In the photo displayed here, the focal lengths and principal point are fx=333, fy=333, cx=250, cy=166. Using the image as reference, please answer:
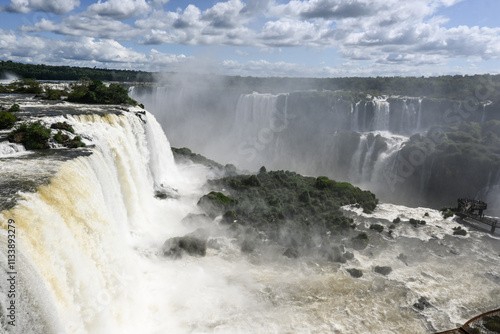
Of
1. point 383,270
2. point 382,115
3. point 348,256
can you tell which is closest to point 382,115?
point 382,115

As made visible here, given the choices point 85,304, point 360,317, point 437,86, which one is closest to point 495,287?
point 360,317

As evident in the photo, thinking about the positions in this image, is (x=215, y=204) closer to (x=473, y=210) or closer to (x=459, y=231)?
(x=459, y=231)

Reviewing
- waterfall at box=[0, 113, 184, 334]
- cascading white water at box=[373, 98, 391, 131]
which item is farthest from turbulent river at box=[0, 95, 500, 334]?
cascading white water at box=[373, 98, 391, 131]

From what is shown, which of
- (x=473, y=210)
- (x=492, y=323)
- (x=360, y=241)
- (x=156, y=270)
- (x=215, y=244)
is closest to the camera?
(x=492, y=323)

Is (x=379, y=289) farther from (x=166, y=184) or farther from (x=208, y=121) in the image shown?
(x=208, y=121)

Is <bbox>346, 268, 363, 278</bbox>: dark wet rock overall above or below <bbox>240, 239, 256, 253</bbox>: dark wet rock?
below

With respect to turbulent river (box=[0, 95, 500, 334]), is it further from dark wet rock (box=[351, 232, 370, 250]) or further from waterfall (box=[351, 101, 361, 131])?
waterfall (box=[351, 101, 361, 131])

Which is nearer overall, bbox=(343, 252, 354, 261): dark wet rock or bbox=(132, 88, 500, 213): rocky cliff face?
bbox=(343, 252, 354, 261): dark wet rock
